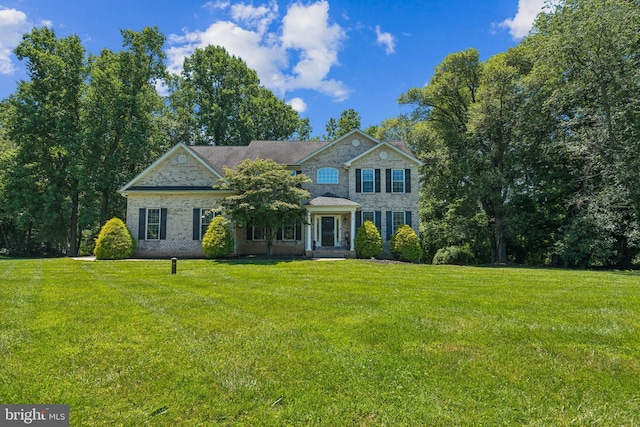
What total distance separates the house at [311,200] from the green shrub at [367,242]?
557mm

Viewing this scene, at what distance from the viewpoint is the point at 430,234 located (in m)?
25.5

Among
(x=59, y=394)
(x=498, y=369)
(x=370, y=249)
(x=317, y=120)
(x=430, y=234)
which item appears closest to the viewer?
(x=59, y=394)

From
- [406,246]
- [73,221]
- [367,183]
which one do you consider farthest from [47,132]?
[406,246]

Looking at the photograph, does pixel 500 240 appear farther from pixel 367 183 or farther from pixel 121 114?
pixel 121 114

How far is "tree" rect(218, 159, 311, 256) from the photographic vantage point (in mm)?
17625

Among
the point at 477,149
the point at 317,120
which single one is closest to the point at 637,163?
the point at 477,149

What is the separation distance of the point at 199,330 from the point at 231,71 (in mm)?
38145

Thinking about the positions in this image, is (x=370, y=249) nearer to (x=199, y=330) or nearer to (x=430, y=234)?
(x=430, y=234)

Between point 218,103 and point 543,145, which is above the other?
point 218,103

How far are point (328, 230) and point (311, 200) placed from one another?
206 cm

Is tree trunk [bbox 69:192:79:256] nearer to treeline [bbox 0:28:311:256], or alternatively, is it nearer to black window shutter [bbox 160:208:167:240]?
treeline [bbox 0:28:311:256]

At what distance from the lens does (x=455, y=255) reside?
75.3 feet

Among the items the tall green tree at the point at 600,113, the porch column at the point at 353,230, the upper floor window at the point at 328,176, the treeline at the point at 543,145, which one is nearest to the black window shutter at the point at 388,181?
the porch column at the point at 353,230

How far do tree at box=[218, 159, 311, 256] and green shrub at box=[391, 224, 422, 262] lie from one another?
17.9 ft
